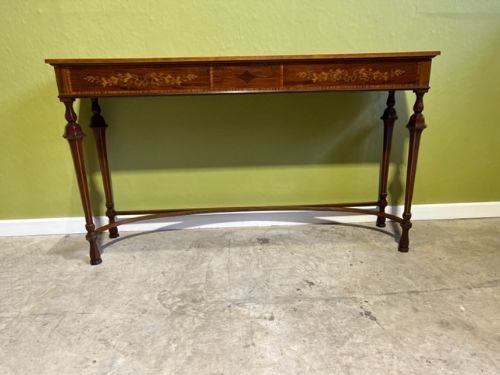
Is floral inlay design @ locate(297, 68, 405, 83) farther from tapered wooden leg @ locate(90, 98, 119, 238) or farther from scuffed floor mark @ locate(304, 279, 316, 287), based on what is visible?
tapered wooden leg @ locate(90, 98, 119, 238)

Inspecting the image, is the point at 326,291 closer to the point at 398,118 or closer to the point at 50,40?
the point at 398,118

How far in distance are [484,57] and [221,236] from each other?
1.49 m

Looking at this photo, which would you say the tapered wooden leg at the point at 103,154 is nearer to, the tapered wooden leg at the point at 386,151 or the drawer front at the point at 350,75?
the drawer front at the point at 350,75

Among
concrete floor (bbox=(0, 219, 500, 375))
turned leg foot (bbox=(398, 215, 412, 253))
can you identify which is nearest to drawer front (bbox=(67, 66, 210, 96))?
concrete floor (bbox=(0, 219, 500, 375))

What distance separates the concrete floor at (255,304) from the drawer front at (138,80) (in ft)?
2.23

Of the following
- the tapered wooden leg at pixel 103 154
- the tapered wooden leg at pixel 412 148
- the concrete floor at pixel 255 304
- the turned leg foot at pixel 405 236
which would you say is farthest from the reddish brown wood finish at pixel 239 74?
the concrete floor at pixel 255 304

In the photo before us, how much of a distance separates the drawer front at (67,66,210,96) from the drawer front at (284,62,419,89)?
311 millimetres

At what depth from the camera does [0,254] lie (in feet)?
4.88

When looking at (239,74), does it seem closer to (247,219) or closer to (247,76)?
(247,76)

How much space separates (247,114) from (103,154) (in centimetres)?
68

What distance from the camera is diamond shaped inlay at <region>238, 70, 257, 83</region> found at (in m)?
1.17

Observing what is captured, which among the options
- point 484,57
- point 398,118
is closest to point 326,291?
point 398,118

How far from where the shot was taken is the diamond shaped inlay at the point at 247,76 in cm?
117

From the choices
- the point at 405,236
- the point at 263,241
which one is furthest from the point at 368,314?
the point at 263,241
